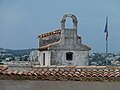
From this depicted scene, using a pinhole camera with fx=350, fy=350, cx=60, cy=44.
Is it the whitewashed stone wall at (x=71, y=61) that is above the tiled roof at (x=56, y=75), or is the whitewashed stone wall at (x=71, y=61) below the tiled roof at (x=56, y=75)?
above

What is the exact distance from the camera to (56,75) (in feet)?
37.0

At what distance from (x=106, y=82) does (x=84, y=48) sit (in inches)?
751

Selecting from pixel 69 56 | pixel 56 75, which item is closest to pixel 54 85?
pixel 56 75

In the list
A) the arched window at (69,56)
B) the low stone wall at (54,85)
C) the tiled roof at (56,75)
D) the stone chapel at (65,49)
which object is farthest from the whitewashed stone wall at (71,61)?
the low stone wall at (54,85)

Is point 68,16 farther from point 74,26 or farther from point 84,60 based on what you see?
point 84,60

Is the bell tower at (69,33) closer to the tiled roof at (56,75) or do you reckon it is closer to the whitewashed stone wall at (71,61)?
the whitewashed stone wall at (71,61)

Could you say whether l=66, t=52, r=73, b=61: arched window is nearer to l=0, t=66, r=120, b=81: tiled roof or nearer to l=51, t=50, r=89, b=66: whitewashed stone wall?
l=51, t=50, r=89, b=66: whitewashed stone wall

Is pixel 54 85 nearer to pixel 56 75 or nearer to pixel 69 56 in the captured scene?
pixel 56 75

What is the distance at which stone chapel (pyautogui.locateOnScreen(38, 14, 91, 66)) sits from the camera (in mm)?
29469

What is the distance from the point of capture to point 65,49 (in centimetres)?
3003

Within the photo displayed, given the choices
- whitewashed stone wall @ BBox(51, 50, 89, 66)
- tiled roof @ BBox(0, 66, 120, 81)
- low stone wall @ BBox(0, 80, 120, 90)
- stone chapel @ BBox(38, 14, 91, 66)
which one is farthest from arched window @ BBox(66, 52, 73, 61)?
low stone wall @ BBox(0, 80, 120, 90)

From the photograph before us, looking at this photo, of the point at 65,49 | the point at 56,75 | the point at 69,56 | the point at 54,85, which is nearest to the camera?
the point at 54,85

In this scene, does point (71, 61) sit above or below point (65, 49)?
below

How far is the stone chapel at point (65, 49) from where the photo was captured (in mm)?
29469
